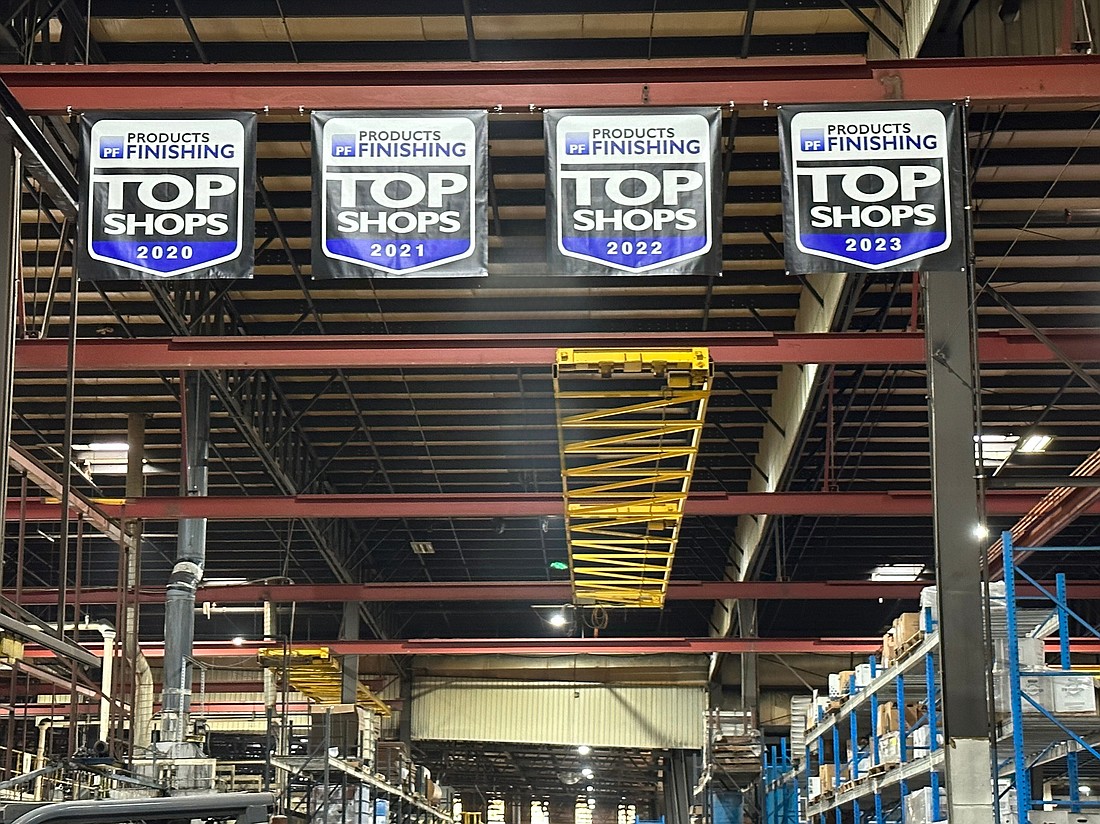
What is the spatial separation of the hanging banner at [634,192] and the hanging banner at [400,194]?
2.05ft

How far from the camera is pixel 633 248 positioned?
1086 centimetres

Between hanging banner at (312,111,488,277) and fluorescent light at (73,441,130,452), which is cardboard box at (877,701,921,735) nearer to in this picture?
hanging banner at (312,111,488,277)

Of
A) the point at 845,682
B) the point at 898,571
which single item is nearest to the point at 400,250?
the point at 845,682

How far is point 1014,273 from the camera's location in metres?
19.8

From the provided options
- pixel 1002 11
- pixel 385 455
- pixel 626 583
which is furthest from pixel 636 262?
pixel 385 455

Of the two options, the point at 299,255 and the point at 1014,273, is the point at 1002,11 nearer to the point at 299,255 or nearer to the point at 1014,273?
the point at 1014,273

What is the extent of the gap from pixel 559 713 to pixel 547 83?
3470cm

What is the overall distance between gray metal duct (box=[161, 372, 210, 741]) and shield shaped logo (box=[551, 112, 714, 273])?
12261 millimetres

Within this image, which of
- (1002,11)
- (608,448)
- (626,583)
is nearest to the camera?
(1002,11)

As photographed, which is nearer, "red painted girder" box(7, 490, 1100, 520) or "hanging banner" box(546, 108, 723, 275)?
"hanging banner" box(546, 108, 723, 275)

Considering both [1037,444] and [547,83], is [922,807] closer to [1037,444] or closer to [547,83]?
[547,83]

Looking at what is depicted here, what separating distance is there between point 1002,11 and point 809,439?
Answer: 13422mm

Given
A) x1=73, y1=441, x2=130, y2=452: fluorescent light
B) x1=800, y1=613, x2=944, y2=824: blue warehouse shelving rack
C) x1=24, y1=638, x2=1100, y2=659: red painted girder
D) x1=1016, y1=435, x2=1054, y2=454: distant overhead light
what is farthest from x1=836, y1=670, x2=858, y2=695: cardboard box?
x1=73, y1=441, x2=130, y2=452: fluorescent light

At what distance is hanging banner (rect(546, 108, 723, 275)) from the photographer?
35.7ft
